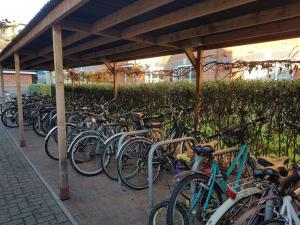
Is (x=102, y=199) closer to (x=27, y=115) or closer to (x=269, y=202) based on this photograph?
(x=269, y=202)

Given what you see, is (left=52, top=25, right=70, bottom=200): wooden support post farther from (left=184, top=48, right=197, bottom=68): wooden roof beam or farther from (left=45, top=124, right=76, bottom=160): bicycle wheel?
(left=184, top=48, right=197, bottom=68): wooden roof beam

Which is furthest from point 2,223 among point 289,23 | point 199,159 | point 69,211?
point 289,23

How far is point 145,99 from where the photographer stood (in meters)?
6.96

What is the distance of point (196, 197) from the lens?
2502 mm

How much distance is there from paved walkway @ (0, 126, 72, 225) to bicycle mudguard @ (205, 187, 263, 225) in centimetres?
178

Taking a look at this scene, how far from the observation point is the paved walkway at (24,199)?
3.05 meters

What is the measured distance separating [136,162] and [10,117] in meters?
7.19

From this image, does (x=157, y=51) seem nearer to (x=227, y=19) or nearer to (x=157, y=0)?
(x=227, y=19)

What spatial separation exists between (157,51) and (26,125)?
5864 mm

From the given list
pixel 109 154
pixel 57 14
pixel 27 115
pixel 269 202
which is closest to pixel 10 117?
pixel 27 115

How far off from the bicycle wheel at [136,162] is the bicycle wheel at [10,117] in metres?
6.64

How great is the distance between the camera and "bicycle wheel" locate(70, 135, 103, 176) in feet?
14.7

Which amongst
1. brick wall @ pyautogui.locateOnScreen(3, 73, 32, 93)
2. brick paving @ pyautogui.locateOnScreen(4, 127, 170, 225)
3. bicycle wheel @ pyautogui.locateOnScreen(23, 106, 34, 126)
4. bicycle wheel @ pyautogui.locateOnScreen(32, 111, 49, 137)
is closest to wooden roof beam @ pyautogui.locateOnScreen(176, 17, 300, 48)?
brick paving @ pyautogui.locateOnScreen(4, 127, 170, 225)

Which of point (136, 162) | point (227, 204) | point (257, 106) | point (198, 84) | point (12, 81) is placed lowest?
point (136, 162)
